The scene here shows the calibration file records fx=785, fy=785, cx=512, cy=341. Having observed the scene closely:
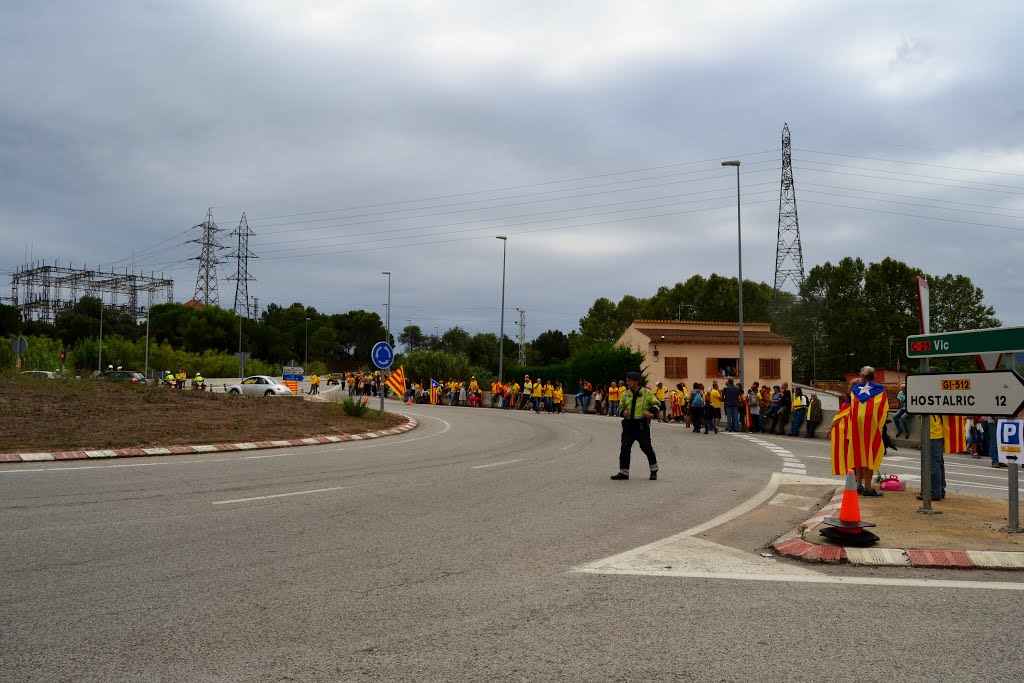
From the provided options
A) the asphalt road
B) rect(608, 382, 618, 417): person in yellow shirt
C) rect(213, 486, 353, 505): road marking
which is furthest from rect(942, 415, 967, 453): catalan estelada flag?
rect(608, 382, 618, 417): person in yellow shirt

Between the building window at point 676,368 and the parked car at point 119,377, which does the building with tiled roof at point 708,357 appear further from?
the parked car at point 119,377

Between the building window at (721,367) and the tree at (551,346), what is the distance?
54.0 meters

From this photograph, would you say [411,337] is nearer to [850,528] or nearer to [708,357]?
[708,357]

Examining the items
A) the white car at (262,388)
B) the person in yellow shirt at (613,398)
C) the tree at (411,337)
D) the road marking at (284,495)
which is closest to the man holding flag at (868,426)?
the road marking at (284,495)

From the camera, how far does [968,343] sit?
8.06m

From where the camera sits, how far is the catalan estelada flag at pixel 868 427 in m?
9.17

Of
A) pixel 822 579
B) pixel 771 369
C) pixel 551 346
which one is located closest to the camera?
pixel 822 579

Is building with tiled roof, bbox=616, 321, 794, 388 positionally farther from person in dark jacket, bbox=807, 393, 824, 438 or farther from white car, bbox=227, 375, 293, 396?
person in dark jacket, bbox=807, 393, 824, 438

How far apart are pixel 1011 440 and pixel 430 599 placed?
6.02 meters

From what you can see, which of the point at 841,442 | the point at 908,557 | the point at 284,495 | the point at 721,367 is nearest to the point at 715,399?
the point at 841,442

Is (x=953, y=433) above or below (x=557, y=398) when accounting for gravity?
above

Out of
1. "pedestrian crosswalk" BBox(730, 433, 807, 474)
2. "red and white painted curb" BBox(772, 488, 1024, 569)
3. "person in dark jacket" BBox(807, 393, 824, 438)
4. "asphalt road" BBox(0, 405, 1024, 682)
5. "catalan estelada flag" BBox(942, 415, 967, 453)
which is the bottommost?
"pedestrian crosswalk" BBox(730, 433, 807, 474)

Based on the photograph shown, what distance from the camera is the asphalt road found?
166 inches

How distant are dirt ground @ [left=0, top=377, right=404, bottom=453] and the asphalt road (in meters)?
6.13
